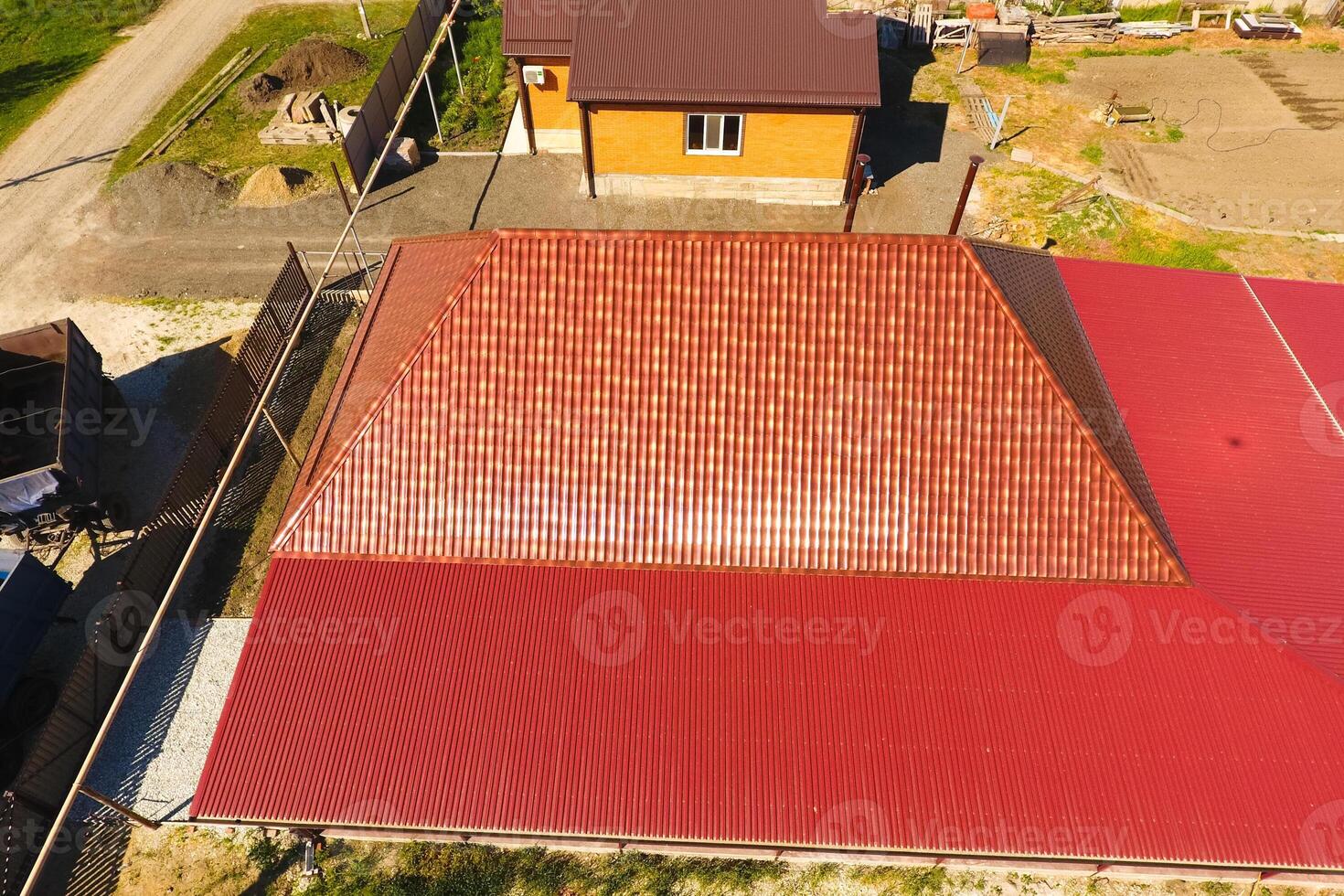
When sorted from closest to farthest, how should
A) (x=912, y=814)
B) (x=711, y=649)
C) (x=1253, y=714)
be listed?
(x=912, y=814)
(x=1253, y=714)
(x=711, y=649)

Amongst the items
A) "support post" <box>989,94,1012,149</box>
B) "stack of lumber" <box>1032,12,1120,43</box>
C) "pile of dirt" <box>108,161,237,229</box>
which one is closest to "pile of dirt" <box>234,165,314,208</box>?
"pile of dirt" <box>108,161,237,229</box>

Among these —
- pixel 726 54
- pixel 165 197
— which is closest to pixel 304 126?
pixel 165 197

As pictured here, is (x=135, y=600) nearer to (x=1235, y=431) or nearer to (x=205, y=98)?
(x=1235, y=431)

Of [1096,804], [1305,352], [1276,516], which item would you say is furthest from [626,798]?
[1305,352]

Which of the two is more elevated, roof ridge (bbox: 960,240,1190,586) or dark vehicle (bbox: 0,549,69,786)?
roof ridge (bbox: 960,240,1190,586)

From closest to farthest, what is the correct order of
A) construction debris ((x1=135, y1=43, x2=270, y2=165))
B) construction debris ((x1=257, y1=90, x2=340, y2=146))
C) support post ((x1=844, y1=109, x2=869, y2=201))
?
support post ((x1=844, y1=109, x2=869, y2=201))
construction debris ((x1=257, y1=90, x2=340, y2=146))
construction debris ((x1=135, y1=43, x2=270, y2=165))

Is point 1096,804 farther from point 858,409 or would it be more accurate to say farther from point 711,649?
point 858,409

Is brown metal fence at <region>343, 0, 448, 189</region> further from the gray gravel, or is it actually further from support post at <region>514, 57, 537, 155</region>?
the gray gravel
